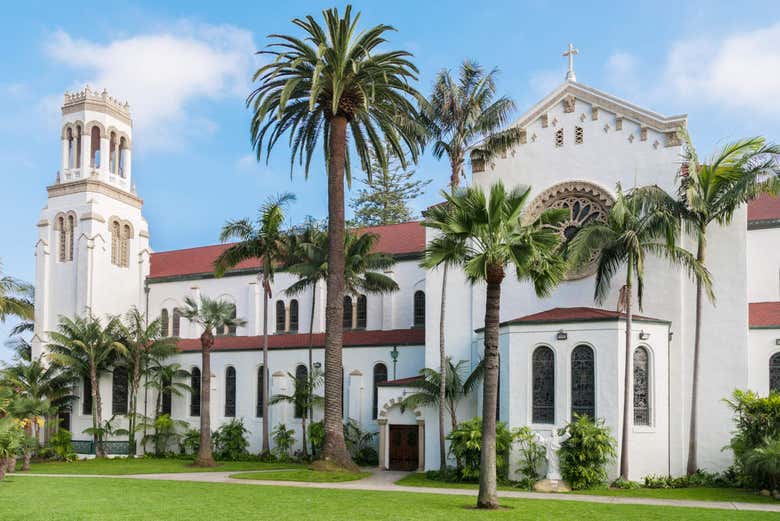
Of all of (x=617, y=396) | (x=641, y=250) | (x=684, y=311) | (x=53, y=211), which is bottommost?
(x=617, y=396)

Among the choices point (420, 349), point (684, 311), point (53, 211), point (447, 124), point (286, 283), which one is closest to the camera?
point (684, 311)

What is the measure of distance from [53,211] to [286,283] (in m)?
16.8

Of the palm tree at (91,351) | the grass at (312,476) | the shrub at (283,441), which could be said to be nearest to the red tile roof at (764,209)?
the grass at (312,476)

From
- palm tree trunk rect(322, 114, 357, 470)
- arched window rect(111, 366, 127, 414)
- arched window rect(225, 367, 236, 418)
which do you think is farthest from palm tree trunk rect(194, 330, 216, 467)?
arched window rect(111, 366, 127, 414)

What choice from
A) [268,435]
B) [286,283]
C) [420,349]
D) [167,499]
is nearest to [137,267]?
[286,283]

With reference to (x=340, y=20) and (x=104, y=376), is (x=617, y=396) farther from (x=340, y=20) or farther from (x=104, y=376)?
(x=104, y=376)

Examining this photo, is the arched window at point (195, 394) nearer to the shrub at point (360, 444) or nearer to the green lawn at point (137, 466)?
the green lawn at point (137, 466)

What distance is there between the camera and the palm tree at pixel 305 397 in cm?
3803

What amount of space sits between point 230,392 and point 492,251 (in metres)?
26.8

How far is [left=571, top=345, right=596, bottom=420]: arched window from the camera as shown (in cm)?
2745

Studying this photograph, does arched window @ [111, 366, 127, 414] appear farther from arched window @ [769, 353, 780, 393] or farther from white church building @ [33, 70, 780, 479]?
arched window @ [769, 353, 780, 393]

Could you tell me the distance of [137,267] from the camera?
5225cm

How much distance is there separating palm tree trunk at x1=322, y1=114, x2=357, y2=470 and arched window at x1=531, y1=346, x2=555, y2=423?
7.23 meters

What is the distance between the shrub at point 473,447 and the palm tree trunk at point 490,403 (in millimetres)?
6726
